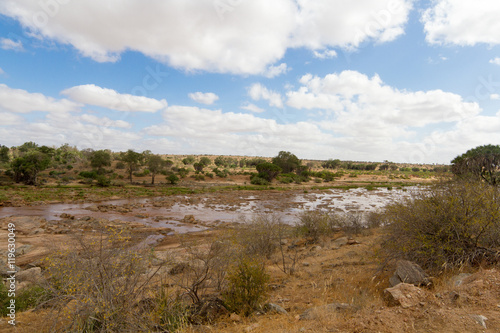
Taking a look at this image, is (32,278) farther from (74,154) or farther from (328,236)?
(74,154)

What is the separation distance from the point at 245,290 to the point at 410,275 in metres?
4.21

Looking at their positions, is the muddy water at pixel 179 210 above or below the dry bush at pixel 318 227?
below

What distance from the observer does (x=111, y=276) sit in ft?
15.2

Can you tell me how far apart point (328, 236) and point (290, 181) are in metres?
37.8

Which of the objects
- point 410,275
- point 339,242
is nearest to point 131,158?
point 339,242

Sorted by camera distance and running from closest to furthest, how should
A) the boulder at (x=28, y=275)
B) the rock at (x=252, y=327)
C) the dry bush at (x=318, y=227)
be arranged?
the rock at (x=252, y=327) → the boulder at (x=28, y=275) → the dry bush at (x=318, y=227)

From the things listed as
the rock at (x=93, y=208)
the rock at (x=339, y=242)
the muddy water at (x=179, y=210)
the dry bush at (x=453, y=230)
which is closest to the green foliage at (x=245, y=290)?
the dry bush at (x=453, y=230)

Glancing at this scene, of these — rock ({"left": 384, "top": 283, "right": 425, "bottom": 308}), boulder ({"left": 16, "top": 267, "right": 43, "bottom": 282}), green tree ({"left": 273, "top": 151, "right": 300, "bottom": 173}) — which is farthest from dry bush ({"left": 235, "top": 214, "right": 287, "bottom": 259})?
green tree ({"left": 273, "top": 151, "right": 300, "bottom": 173})

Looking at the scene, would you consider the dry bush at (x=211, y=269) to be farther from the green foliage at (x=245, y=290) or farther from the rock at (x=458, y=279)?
the rock at (x=458, y=279)

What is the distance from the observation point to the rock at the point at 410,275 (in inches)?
238

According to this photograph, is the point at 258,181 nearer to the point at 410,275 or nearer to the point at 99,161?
the point at 99,161

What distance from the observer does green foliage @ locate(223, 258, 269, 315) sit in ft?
19.1

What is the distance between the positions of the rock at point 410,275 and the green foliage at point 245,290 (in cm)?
349

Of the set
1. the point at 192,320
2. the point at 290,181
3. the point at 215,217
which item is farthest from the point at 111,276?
the point at 290,181
